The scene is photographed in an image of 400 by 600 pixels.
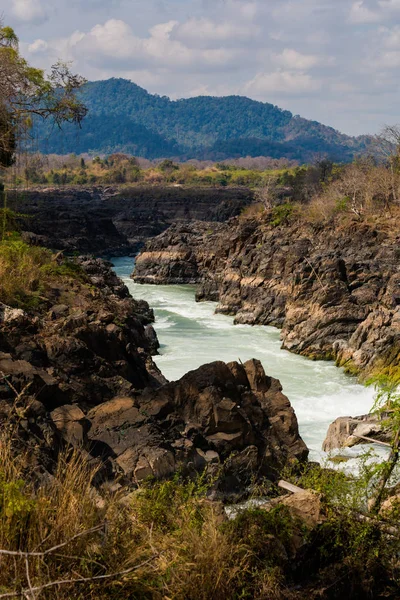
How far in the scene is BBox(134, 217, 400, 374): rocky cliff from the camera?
21.2 metres

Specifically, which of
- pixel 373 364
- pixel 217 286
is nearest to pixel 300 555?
pixel 373 364

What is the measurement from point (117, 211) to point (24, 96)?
66.9m

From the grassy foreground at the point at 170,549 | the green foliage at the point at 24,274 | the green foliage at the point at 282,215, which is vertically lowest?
the grassy foreground at the point at 170,549

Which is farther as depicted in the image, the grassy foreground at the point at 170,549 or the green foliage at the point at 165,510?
the green foliage at the point at 165,510

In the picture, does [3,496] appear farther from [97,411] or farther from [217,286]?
[217,286]

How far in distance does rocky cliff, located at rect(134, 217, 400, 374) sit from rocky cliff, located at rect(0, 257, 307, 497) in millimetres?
10051

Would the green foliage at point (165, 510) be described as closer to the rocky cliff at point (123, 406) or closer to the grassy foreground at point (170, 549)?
the grassy foreground at point (170, 549)

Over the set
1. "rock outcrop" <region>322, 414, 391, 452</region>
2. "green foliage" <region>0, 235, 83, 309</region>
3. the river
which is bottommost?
the river

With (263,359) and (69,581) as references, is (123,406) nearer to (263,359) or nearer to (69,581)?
(69,581)

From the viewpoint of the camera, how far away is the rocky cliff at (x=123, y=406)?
7.34 m

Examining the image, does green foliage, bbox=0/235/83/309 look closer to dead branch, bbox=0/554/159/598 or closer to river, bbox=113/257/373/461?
river, bbox=113/257/373/461

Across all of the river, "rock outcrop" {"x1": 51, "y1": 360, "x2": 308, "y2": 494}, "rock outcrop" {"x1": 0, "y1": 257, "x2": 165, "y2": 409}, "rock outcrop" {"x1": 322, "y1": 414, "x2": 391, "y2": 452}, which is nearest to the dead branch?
"rock outcrop" {"x1": 51, "y1": 360, "x2": 308, "y2": 494}

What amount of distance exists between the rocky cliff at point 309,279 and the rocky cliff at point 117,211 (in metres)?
9.92

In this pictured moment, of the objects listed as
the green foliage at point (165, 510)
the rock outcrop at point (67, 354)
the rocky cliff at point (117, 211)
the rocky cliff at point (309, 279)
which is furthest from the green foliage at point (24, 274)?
the rocky cliff at point (117, 211)
